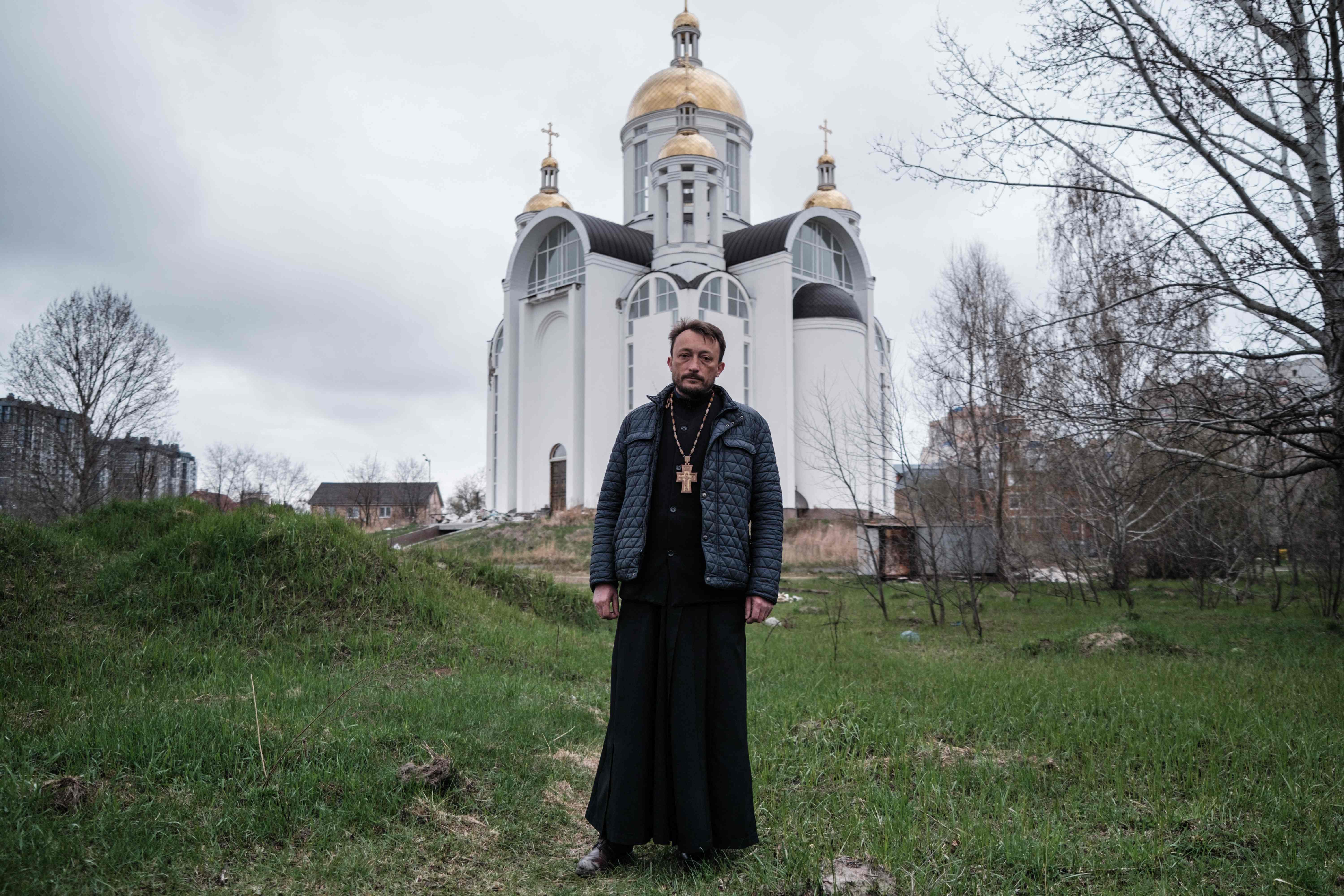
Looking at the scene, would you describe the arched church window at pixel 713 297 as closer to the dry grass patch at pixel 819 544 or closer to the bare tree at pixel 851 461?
the bare tree at pixel 851 461

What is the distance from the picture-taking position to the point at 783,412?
32375mm

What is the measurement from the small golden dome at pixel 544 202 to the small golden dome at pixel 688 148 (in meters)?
7.96

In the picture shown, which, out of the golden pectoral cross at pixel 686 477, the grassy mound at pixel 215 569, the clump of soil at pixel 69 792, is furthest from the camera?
the grassy mound at pixel 215 569

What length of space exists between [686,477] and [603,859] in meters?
A: 1.43

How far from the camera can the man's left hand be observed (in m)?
3.28

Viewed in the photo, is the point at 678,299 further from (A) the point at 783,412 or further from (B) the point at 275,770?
(B) the point at 275,770

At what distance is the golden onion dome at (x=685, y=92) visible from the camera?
38.5 m

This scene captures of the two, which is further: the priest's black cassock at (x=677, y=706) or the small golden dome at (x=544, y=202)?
the small golden dome at (x=544, y=202)

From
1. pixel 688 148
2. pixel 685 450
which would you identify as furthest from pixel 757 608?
pixel 688 148

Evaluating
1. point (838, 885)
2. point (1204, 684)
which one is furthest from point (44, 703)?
point (1204, 684)

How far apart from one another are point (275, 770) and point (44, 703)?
6.19 feet

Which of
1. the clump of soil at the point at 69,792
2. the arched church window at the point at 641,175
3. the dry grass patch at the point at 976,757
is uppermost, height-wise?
the arched church window at the point at 641,175

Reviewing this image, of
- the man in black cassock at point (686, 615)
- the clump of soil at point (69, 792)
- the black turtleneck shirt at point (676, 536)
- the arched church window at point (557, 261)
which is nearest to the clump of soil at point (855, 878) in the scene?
the man in black cassock at point (686, 615)

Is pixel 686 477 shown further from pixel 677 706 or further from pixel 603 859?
pixel 603 859
